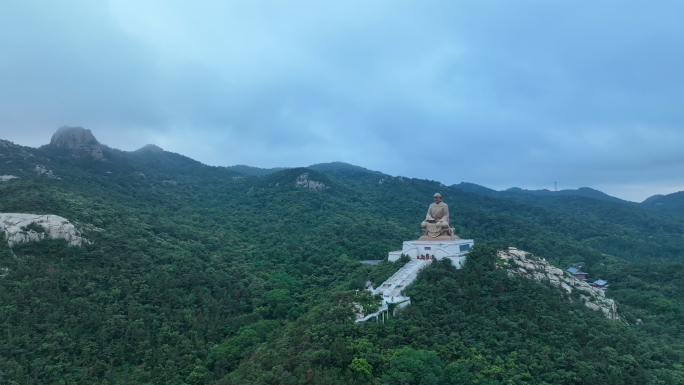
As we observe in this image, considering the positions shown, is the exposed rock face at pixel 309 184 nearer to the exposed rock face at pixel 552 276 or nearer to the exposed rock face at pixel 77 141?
the exposed rock face at pixel 77 141

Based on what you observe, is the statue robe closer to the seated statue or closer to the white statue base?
the seated statue

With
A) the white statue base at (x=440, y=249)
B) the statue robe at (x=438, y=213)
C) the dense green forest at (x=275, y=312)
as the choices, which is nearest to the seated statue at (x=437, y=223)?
the statue robe at (x=438, y=213)

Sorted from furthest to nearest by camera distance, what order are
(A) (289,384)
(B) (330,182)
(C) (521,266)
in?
(B) (330,182) < (C) (521,266) < (A) (289,384)

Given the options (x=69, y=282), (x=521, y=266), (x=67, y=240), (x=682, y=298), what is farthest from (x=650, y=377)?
(x=67, y=240)

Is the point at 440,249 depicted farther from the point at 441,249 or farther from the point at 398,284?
the point at 398,284

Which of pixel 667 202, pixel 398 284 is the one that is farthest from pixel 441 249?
pixel 667 202

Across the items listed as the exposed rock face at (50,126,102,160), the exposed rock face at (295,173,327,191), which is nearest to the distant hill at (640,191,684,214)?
the exposed rock face at (295,173,327,191)

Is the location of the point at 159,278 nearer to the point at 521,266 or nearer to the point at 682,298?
the point at 521,266
